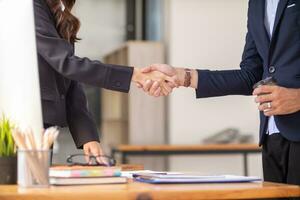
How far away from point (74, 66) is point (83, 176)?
0.70 metres

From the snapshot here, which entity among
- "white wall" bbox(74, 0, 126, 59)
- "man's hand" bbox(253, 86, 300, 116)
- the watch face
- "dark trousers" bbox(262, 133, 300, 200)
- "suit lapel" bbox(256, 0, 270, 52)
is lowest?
"dark trousers" bbox(262, 133, 300, 200)

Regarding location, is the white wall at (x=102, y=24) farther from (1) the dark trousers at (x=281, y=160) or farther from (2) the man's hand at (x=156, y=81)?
(1) the dark trousers at (x=281, y=160)

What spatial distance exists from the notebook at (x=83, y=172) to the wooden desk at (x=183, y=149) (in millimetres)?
4162

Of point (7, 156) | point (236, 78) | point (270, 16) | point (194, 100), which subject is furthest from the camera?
point (194, 100)

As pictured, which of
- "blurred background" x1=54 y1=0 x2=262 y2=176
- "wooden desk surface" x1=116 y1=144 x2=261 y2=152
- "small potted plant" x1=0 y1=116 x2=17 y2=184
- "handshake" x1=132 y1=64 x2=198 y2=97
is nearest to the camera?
"small potted plant" x1=0 y1=116 x2=17 y2=184

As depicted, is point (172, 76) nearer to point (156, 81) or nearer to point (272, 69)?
point (156, 81)

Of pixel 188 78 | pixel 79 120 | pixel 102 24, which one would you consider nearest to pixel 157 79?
pixel 188 78

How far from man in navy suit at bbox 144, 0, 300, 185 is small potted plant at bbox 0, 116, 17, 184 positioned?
0.82m

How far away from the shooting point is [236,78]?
2.29 meters

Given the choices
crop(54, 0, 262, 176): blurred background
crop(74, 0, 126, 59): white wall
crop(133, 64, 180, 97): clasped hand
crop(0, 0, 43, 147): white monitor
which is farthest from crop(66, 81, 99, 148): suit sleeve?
crop(74, 0, 126, 59): white wall

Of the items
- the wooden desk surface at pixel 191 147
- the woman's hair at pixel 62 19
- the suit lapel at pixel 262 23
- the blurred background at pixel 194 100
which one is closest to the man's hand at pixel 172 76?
the suit lapel at pixel 262 23

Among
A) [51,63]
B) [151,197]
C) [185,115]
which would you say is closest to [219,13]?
[185,115]

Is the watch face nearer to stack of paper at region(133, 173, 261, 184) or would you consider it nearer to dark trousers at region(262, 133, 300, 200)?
dark trousers at region(262, 133, 300, 200)

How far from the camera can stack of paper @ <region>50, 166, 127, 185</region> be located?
4.50 feet
